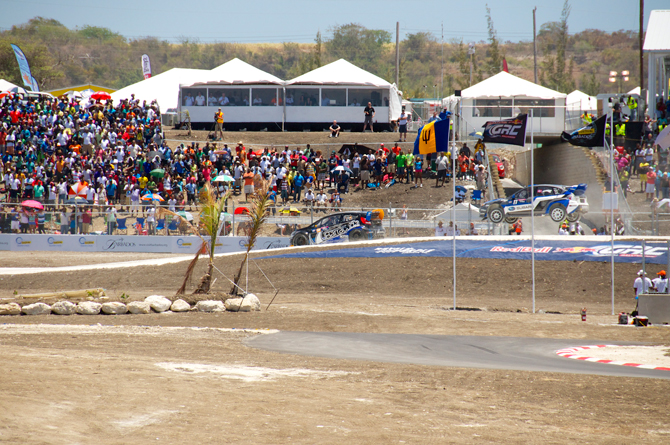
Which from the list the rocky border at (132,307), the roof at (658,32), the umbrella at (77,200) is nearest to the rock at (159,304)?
the rocky border at (132,307)

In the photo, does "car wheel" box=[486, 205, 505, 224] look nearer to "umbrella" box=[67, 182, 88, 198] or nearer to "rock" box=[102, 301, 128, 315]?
"rock" box=[102, 301, 128, 315]

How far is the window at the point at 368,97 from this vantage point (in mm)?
46638

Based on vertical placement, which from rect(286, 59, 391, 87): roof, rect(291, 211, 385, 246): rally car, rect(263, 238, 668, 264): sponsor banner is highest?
rect(286, 59, 391, 87): roof

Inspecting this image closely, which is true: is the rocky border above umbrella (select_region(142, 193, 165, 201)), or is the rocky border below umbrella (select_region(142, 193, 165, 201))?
below

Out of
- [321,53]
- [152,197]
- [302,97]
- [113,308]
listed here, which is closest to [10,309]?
[113,308]

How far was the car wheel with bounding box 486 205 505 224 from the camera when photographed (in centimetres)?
2720

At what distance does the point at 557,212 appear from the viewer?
2666 cm

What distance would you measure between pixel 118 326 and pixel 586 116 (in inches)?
1156

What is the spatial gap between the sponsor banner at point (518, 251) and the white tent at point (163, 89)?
30.2m

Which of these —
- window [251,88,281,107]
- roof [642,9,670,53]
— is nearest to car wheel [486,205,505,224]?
roof [642,9,670,53]

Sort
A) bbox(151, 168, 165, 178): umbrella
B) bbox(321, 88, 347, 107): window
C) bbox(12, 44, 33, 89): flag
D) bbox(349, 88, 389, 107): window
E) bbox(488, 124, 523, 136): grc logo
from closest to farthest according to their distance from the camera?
bbox(488, 124, 523, 136): grc logo < bbox(151, 168, 165, 178): umbrella < bbox(349, 88, 389, 107): window < bbox(321, 88, 347, 107): window < bbox(12, 44, 33, 89): flag

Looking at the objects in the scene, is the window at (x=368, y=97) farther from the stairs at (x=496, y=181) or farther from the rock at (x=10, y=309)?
the rock at (x=10, y=309)

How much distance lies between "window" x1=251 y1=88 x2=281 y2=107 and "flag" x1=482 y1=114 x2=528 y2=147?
28714mm

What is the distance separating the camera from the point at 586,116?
3512 centimetres
